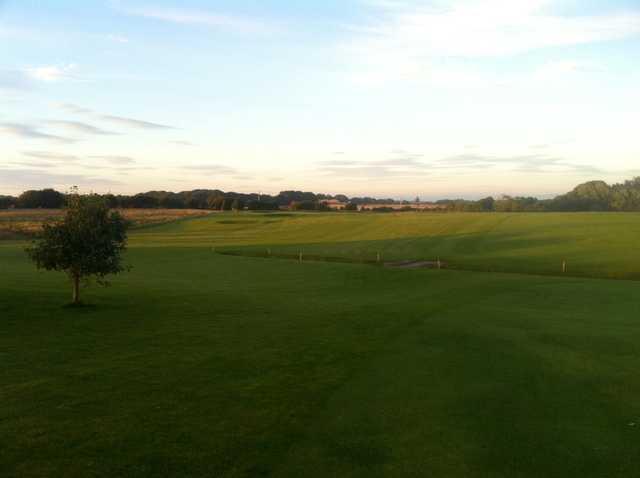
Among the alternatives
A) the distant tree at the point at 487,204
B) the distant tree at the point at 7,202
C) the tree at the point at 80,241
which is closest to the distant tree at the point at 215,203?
the distant tree at the point at 7,202

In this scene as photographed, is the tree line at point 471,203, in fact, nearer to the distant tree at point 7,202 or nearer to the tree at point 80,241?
the distant tree at point 7,202

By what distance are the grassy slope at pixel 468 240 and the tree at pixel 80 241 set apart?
28.6 metres

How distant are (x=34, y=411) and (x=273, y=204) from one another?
146101 mm

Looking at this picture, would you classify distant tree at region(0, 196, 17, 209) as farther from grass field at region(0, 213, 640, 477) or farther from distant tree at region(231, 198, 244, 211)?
grass field at region(0, 213, 640, 477)

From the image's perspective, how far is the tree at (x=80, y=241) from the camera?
23.3 metres

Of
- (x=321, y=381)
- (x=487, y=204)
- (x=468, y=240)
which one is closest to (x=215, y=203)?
(x=487, y=204)

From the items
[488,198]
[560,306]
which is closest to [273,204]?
[488,198]

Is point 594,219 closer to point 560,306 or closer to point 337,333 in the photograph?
point 560,306

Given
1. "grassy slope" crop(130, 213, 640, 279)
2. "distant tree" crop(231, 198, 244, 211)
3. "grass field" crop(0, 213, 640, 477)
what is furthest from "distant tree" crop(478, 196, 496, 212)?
"grass field" crop(0, 213, 640, 477)

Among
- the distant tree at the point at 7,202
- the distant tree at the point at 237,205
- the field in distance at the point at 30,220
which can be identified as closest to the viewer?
the field in distance at the point at 30,220

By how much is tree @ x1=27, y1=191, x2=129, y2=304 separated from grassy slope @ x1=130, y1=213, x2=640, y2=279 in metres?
28.6

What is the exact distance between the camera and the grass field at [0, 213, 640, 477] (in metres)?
8.34

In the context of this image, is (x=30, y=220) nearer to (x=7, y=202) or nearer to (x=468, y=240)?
(x=7, y=202)

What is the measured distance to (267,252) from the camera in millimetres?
55656
